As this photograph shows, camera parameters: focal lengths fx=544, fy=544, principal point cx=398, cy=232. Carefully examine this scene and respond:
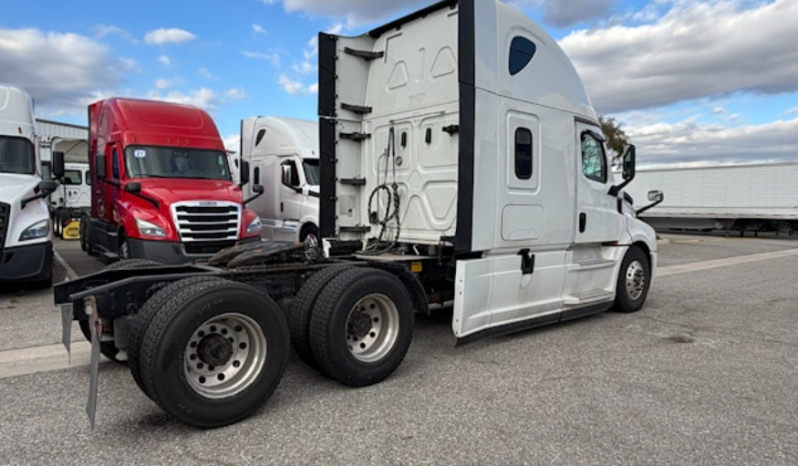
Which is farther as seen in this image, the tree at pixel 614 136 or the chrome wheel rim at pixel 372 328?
the tree at pixel 614 136

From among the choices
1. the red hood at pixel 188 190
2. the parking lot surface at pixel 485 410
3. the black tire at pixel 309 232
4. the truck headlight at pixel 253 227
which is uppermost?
the red hood at pixel 188 190

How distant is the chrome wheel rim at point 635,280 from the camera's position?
24.5 ft

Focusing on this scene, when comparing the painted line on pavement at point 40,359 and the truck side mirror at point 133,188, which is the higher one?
the truck side mirror at point 133,188

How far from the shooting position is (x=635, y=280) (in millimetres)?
7570

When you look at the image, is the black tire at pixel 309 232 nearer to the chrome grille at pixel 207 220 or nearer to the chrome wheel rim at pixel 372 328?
the chrome grille at pixel 207 220

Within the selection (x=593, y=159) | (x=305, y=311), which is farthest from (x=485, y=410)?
(x=593, y=159)

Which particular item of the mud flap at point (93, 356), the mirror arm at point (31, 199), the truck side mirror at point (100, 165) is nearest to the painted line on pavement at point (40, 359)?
the mud flap at point (93, 356)

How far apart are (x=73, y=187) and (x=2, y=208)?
16657 mm

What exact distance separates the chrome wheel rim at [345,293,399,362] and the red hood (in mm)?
5474

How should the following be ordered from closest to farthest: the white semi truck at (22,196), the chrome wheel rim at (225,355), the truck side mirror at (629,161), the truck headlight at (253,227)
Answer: the chrome wheel rim at (225,355)
the truck side mirror at (629,161)
the white semi truck at (22,196)
the truck headlight at (253,227)

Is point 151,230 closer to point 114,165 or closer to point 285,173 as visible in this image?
point 114,165

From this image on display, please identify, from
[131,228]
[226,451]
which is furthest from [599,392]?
[131,228]

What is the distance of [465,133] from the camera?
5.05 metres

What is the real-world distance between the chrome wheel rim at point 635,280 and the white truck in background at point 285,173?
6082 millimetres
